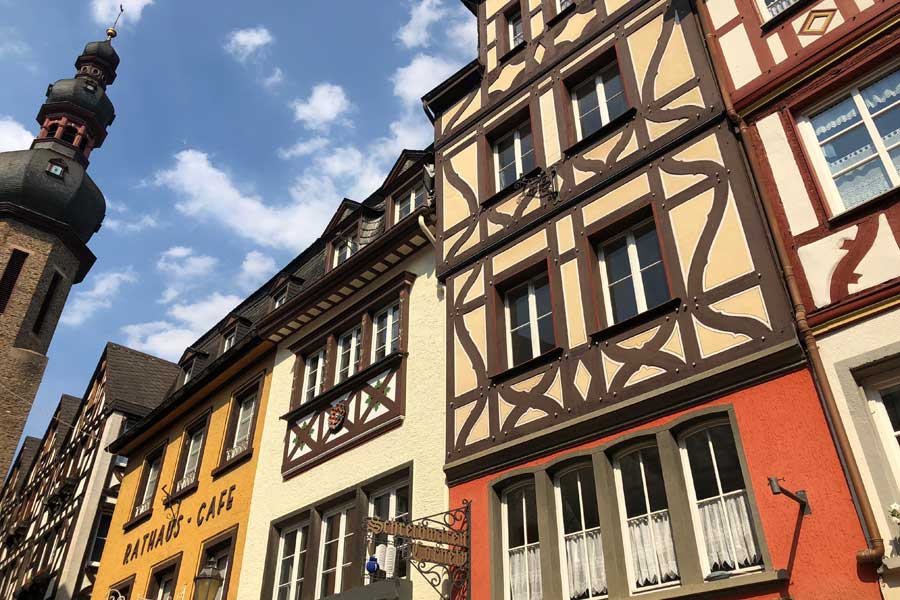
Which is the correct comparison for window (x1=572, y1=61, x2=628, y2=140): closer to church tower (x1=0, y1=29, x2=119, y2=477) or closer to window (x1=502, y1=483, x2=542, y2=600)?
window (x1=502, y1=483, x2=542, y2=600)

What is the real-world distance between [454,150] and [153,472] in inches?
452

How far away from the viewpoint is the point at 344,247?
52.9 ft

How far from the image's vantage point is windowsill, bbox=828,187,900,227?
710 centimetres

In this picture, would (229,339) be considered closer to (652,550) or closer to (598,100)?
(598,100)

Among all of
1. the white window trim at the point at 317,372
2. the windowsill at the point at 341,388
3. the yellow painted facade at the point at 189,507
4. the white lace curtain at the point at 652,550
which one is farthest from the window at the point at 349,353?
the white lace curtain at the point at 652,550

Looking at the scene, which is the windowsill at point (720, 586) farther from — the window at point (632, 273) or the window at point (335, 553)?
the window at point (335, 553)

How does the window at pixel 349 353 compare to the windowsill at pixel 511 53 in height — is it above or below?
below

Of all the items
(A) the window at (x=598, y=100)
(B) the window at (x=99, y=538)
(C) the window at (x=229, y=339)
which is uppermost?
(C) the window at (x=229, y=339)

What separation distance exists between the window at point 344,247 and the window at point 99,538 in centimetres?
1156

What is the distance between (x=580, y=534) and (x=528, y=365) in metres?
2.18

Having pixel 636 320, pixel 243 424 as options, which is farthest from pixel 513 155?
pixel 243 424

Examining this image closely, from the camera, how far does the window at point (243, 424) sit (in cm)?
1564

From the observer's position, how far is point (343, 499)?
11.9 m

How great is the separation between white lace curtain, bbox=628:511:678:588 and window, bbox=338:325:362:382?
6.54 metres
